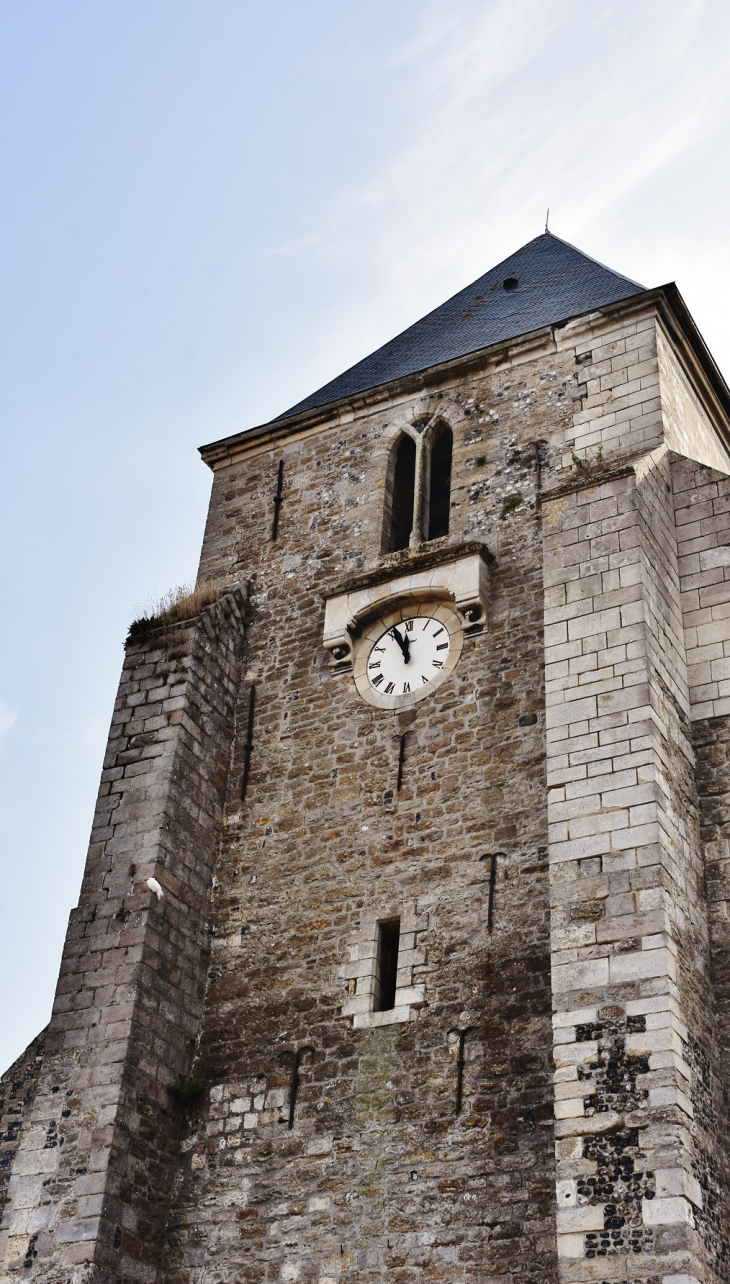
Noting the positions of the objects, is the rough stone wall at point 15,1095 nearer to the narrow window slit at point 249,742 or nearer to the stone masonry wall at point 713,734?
the narrow window slit at point 249,742

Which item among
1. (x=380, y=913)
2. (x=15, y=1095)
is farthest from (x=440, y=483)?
(x=15, y=1095)

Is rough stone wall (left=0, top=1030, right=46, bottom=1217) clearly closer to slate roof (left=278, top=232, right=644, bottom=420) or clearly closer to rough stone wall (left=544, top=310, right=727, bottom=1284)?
rough stone wall (left=544, top=310, right=727, bottom=1284)

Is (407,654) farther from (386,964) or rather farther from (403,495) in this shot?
(386,964)

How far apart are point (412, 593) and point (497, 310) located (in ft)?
12.7

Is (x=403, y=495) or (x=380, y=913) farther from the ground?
(x=403, y=495)

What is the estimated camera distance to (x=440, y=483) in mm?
12641

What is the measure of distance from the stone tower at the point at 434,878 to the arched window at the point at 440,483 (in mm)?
66

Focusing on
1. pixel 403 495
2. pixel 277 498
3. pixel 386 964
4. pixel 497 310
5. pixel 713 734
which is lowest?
pixel 386 964

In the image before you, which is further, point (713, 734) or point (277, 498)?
point (277, 498)

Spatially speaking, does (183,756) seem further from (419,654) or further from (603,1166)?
(603,1166)

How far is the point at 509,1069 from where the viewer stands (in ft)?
28.6

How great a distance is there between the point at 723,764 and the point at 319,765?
3143 mm

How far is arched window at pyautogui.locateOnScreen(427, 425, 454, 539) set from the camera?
12.2 metres

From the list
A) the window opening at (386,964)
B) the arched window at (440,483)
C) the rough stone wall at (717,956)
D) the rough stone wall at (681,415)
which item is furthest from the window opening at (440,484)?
the window opening at (386,964)
